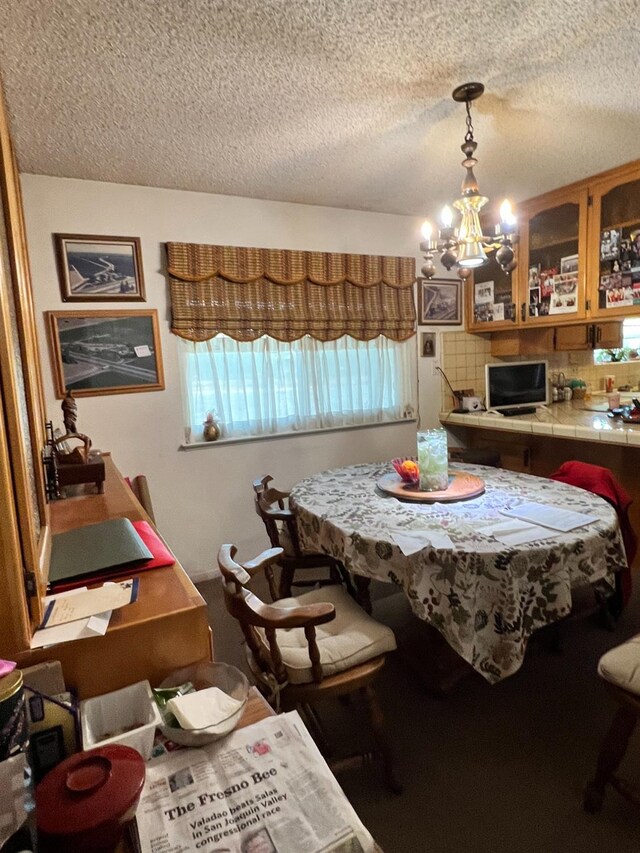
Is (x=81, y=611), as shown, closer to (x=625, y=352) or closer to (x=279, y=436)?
(x=279, y=436)

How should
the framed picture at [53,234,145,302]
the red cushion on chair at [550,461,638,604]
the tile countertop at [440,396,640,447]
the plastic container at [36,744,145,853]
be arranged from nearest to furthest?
the plastic container at [36,744,145,853]
the red cushion on chair at [550,461,638,604]
the framed picture at [53,234,145,302]
the tile countertop at [440,396,640,447]

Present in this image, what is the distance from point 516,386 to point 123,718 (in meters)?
3.51

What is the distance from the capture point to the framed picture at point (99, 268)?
101 inches

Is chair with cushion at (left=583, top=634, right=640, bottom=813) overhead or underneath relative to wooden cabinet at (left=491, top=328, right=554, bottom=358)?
underneath

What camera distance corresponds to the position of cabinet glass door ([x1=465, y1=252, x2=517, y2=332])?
358cm

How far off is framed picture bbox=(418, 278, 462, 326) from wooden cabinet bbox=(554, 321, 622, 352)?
84 centimetres

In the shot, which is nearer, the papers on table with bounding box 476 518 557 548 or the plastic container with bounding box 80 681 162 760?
the plastic container with bounding box 80 681 162 760

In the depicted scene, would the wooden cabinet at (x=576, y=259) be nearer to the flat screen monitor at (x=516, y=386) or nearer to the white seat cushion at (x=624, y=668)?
the flat screen monitor at (x=516, y=386)

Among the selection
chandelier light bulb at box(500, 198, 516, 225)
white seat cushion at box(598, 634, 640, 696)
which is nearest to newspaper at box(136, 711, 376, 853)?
white seat cushion at box(598, 634, 640, 696)

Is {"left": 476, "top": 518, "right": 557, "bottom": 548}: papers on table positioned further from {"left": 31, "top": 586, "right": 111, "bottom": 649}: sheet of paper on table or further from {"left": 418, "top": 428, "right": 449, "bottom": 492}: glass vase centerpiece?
{"left": 31, "top": 586, "right": 111, "bottom": 649}: sheet of paper on table

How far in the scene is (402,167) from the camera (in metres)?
2.60

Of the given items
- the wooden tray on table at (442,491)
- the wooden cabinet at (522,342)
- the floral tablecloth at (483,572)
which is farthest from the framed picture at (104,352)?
the wooden cabinet at (522,342)

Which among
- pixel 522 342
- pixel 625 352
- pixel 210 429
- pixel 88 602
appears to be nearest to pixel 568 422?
pixel 522 342

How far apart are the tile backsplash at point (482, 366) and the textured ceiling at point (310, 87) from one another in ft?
4.67
